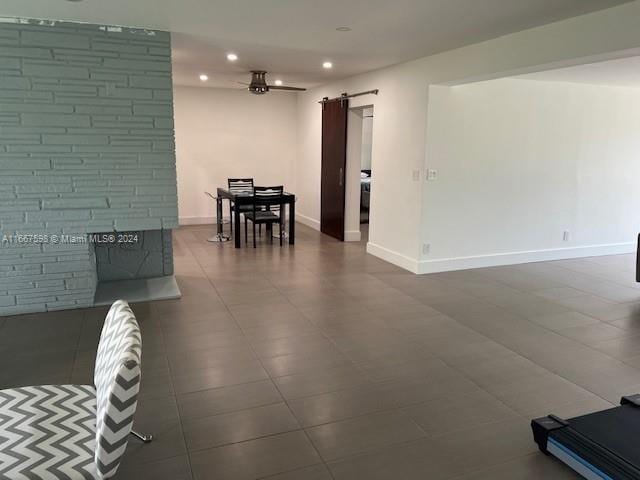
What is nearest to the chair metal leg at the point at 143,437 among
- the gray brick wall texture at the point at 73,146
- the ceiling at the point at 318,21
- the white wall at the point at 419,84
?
the gray brick wall texture at the point at 73,146

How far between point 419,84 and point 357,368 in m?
3.37

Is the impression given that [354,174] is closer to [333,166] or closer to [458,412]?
[333,166]

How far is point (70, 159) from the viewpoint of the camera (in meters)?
3.84

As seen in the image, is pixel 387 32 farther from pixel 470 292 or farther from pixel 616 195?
pixel 616 195

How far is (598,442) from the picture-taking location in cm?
202

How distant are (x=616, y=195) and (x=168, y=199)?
587 cm

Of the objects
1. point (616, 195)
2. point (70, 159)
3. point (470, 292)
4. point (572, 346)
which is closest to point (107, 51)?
point (70, 159)

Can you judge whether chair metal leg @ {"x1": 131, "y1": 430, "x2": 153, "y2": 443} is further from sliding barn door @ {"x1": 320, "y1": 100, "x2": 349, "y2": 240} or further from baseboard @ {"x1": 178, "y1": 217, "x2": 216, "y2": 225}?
baseboard @ {"x1": 178, "y1": 217, "x2": 216, "y2": 225}

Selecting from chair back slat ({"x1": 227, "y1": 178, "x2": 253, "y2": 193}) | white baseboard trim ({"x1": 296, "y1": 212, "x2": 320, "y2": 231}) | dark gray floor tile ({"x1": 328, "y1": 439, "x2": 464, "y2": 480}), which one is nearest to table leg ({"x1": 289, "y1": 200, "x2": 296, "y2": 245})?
chair back slat ({"x1": 227, "y1": 178, "x2": 253, "y2": 193})

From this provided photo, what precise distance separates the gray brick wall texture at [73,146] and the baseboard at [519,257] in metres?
3.09

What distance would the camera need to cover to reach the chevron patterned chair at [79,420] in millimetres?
1367

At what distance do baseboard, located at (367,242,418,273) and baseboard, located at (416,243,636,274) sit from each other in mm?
104

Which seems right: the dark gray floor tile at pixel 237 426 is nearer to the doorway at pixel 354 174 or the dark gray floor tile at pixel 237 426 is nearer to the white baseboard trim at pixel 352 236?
the doorway at pixel 354 174

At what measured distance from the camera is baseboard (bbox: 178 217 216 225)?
8352mm
